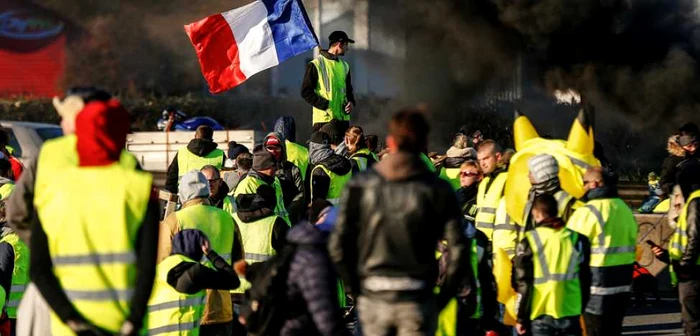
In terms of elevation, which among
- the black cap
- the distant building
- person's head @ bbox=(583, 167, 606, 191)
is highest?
the distant building

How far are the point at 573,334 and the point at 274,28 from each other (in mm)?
5806

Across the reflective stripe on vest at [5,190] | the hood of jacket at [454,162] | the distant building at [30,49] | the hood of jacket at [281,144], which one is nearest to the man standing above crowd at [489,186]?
the hood of jacket at [454,162]

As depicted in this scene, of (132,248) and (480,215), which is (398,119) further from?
(480,215)

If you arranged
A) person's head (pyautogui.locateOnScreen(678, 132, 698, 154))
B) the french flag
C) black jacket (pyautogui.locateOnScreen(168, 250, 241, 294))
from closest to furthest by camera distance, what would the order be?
black jacket (pyautogui.locateOnScreen(168, 250, 241, 294))
person's head (pyautogui.locateOnScreen(678, 132, 698, 154))
the french flag

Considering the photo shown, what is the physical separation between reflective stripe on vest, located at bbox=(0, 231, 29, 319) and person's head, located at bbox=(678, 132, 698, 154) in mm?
5335

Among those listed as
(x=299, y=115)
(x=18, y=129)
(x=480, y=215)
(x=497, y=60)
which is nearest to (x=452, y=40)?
(x=497, y=60)

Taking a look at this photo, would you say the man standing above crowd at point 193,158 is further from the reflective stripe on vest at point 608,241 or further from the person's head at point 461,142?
the reflective stripe on vest at point 608,241

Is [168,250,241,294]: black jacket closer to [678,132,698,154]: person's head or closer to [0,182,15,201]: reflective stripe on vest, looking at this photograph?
[0,182,15,201]: reflective stripe on vest

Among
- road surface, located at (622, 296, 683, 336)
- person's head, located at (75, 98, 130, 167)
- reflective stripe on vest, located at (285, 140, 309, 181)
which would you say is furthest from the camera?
reflective stripe on vest, located at (285, 140, 309, 181)

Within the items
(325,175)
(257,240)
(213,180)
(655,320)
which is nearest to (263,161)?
(213,180)

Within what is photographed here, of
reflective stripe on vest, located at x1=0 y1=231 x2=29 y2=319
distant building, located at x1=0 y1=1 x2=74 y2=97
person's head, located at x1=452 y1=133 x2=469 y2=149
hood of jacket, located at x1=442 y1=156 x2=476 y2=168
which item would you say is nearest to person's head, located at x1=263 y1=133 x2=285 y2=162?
hood of jacket, located at x1=442 y1=156 x2=476 y2=168

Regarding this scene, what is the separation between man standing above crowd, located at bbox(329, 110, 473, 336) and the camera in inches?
262

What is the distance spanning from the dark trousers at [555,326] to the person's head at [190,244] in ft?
6.99

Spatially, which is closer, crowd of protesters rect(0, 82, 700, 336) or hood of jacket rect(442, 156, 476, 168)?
crowd of protesters rect(0, 82, 700, 336)
